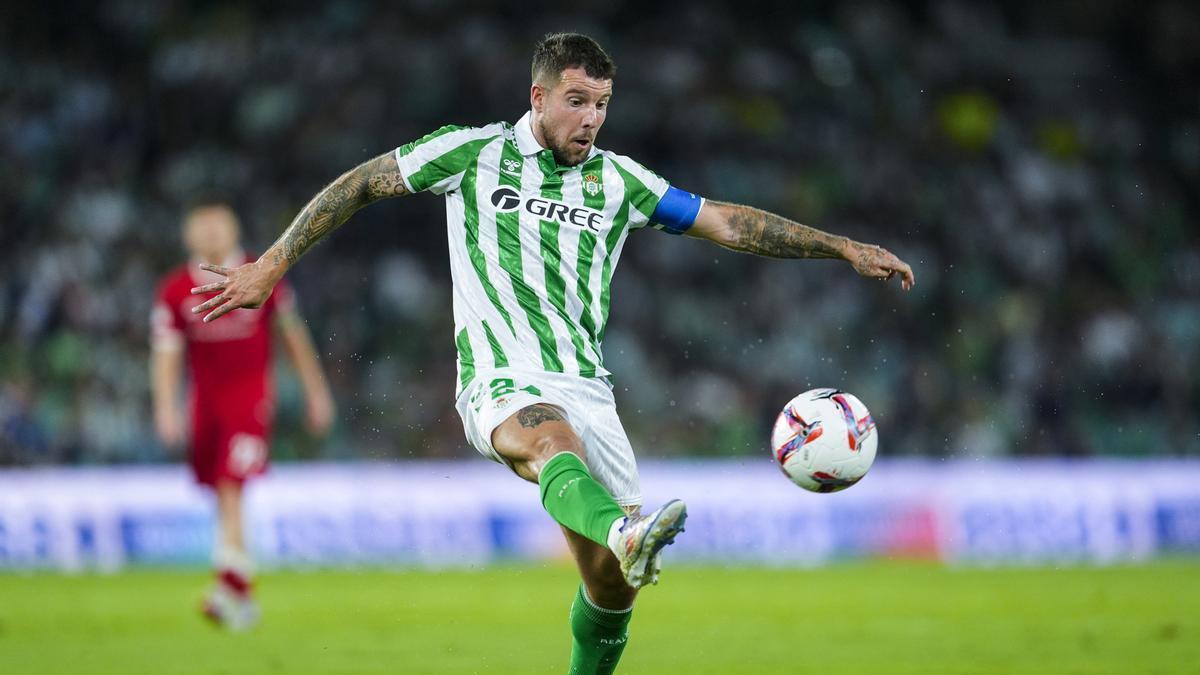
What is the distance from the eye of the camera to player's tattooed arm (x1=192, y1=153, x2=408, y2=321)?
5871 mm

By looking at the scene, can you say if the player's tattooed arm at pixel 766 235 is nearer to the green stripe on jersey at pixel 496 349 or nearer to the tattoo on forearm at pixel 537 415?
the green stripe on jersey at pixel 496 349

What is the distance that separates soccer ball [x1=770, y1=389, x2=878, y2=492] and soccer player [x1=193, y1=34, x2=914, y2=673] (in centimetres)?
59

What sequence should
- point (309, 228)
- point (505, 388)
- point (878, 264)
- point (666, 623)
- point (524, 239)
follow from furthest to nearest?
point (666, 623)
point (878, 264)
point (524, 239)
point (309, 228)
point (505, 388)

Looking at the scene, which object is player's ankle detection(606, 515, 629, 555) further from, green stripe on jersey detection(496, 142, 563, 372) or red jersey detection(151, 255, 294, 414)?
red jersey detection(151, 255, 294, 414)

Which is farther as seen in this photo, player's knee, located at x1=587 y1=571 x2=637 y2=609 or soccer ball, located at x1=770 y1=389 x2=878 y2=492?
player's knee, located at x1=587 y1=571 x2=637 y2=609

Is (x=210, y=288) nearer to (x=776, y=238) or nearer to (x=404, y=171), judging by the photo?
(x=404, y=171)

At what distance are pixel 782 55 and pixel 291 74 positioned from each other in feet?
22.7

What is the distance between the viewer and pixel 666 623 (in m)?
10.7

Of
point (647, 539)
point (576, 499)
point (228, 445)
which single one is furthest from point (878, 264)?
point (228, 445)

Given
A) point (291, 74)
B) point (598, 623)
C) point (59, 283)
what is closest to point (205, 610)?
point (598, 623)

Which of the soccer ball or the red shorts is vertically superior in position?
the soccer ball

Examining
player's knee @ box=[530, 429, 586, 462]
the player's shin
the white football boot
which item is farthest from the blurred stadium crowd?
the white football boot

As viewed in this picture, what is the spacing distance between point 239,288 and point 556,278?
1180 mm

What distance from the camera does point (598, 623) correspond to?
243 inches
